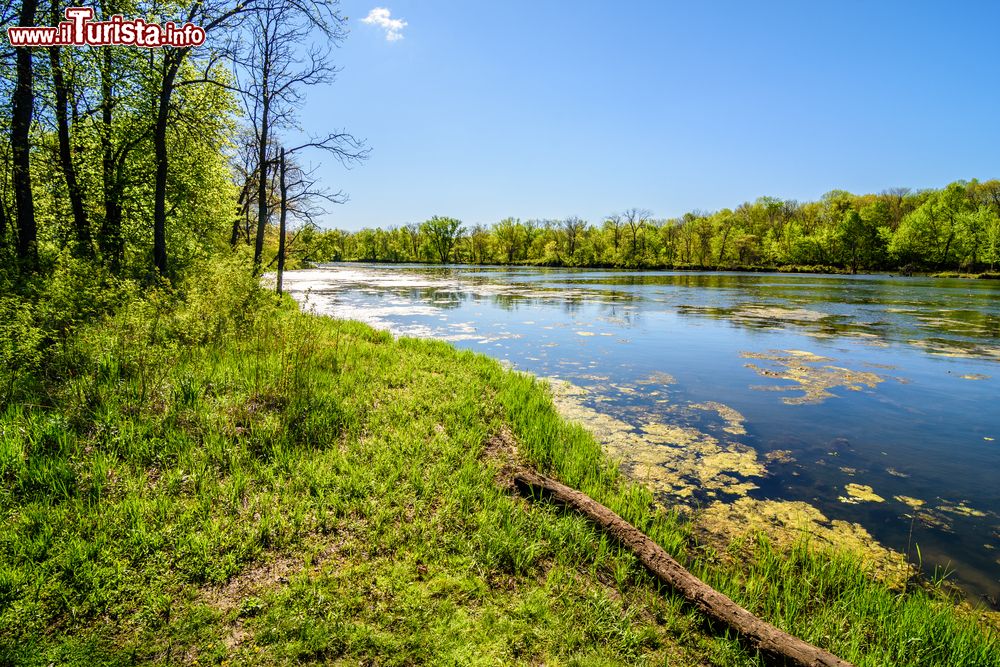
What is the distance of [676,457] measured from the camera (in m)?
7.24

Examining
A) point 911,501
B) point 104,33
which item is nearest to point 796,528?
point 911,501

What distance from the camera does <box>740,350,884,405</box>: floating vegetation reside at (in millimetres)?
10625

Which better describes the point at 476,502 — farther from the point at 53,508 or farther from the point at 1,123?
the point at 1,123

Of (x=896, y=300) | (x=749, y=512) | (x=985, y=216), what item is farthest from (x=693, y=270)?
(x=749, y=512)

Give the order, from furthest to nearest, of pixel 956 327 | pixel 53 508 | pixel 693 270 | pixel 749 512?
pixel 693 270, pixel 956 327, pixel 749 512, pixel 53 508

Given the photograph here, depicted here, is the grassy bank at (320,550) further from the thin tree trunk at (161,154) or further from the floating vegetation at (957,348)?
the floating vegetation at (957,348)

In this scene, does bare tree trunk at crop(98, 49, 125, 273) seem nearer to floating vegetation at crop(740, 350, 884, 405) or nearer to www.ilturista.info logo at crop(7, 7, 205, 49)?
www.ilturista.info logo at crop(7, 7, 205, 49)

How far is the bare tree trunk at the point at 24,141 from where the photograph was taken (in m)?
8.66

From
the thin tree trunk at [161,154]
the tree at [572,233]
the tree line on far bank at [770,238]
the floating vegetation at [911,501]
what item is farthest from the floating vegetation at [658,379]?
the tree at [572,233]

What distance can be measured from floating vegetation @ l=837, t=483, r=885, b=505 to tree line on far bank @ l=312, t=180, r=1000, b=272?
45728 millimetres

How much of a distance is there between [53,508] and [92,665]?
2070mm

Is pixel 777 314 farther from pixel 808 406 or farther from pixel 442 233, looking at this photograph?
pixel 442 233

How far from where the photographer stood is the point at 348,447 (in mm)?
6020

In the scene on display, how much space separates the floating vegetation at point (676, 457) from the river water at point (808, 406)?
0.03 m
